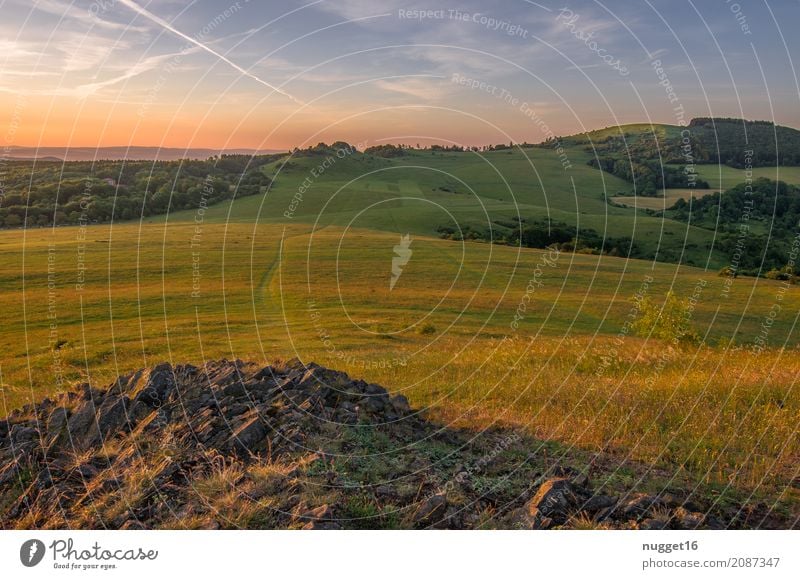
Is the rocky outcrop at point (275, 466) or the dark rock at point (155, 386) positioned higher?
the dark rock at point (155, 386)

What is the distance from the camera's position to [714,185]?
5413 inches

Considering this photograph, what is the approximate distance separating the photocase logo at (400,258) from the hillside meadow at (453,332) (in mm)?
1242

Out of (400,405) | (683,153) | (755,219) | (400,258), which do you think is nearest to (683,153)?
(683,153)

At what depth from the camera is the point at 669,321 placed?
108ft

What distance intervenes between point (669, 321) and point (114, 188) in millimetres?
97560

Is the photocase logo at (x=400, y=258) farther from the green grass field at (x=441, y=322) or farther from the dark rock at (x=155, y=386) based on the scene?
the dark rock at (x=155, y=386)

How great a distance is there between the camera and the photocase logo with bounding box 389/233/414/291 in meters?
62.0

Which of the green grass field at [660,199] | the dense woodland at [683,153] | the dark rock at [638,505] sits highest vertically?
the dense woodland at [683,153]

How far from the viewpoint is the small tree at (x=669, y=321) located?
31.8m

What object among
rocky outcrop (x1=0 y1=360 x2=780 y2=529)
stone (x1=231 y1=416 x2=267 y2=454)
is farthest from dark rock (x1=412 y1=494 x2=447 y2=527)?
stone (x1=231 y1=416 x2=267 y2=454)
